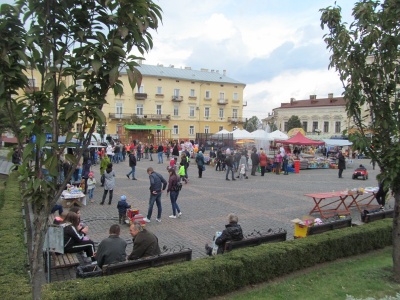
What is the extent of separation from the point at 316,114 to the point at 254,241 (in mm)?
72586

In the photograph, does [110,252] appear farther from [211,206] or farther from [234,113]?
[234,113]

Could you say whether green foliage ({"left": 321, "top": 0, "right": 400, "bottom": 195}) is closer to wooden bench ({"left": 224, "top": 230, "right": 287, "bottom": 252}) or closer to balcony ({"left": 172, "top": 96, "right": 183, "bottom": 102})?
wooden bench ({"left": 224, "top": 230, "right": 287, "bottom": 252})

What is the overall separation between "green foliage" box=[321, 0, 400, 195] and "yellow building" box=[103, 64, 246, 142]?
168 ft

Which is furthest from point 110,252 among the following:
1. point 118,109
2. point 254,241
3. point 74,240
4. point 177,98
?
point 177,98

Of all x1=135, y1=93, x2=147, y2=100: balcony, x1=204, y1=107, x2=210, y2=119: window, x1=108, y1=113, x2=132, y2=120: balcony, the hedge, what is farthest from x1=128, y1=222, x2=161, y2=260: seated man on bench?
x1=204, y1=107, x2=210, y2=119: window

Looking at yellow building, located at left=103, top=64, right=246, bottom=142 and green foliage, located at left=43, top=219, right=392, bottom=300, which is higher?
yellow building, located at left=103, top=64, right=246, bottom=142

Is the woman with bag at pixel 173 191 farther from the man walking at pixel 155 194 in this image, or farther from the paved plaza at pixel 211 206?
the man walking at pixel 155 194

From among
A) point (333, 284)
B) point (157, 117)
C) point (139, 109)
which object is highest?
point (139, 109)

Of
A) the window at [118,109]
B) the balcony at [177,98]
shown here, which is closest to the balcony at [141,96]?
the window at [118,109]

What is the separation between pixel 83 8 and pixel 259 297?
4.86 metres

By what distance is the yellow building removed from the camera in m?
57.9

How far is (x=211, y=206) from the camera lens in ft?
41.6

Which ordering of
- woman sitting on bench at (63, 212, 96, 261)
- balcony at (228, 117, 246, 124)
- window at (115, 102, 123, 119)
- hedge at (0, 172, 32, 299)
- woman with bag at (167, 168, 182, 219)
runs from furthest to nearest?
balcony at (228, 117, 246, 124)
window at (115, 102, 123, 119)
woman with bag at (167, 168, 182, 219)
woman sitting on bench at (63, 212, 96, 261)
hedge at (0, 172, 32, 299)

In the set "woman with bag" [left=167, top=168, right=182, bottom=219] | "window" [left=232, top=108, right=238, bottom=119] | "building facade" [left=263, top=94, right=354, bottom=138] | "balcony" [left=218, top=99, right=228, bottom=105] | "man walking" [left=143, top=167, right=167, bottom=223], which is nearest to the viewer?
"man walking" [left=143, top=167, right=167, bottom=223]
